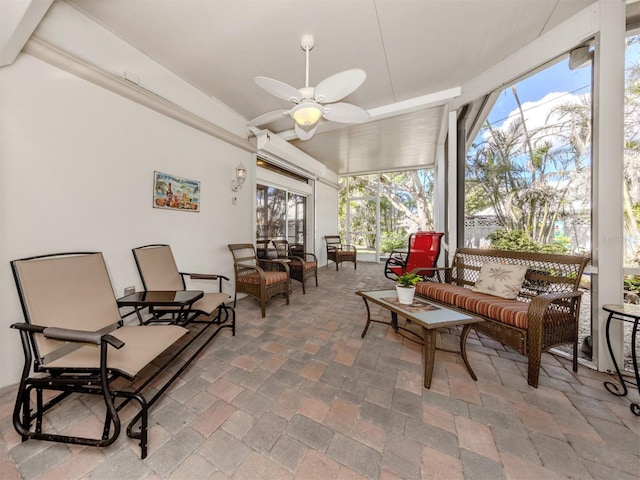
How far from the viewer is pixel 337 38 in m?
2.18

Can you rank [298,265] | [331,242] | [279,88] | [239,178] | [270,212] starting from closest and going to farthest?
[279,88] < [239,178] < [298,265] < [270,212] < [331,242]

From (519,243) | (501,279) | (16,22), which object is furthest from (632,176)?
(16,22)

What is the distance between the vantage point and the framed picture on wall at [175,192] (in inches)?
99.6

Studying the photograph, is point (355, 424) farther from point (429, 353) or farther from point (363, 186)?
point (363, 186)

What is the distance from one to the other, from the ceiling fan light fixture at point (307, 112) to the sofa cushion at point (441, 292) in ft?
7.04

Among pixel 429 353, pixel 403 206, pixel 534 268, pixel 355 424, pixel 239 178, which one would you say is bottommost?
pixel 355 424

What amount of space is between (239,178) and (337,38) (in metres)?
2.17

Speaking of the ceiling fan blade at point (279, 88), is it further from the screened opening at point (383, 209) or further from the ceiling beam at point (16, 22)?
the screened opening at point (383, 209)

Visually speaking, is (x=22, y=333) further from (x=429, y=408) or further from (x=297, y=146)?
(x=297, y=146)

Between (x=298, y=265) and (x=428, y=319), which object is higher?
(x=298, y=265)

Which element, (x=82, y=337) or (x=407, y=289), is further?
(x=407, y=289)

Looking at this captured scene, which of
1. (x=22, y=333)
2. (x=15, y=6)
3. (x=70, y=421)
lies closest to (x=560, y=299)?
(x=70, y=421)

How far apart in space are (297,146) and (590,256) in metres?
4.81

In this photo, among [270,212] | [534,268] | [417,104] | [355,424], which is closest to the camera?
[355,424]
